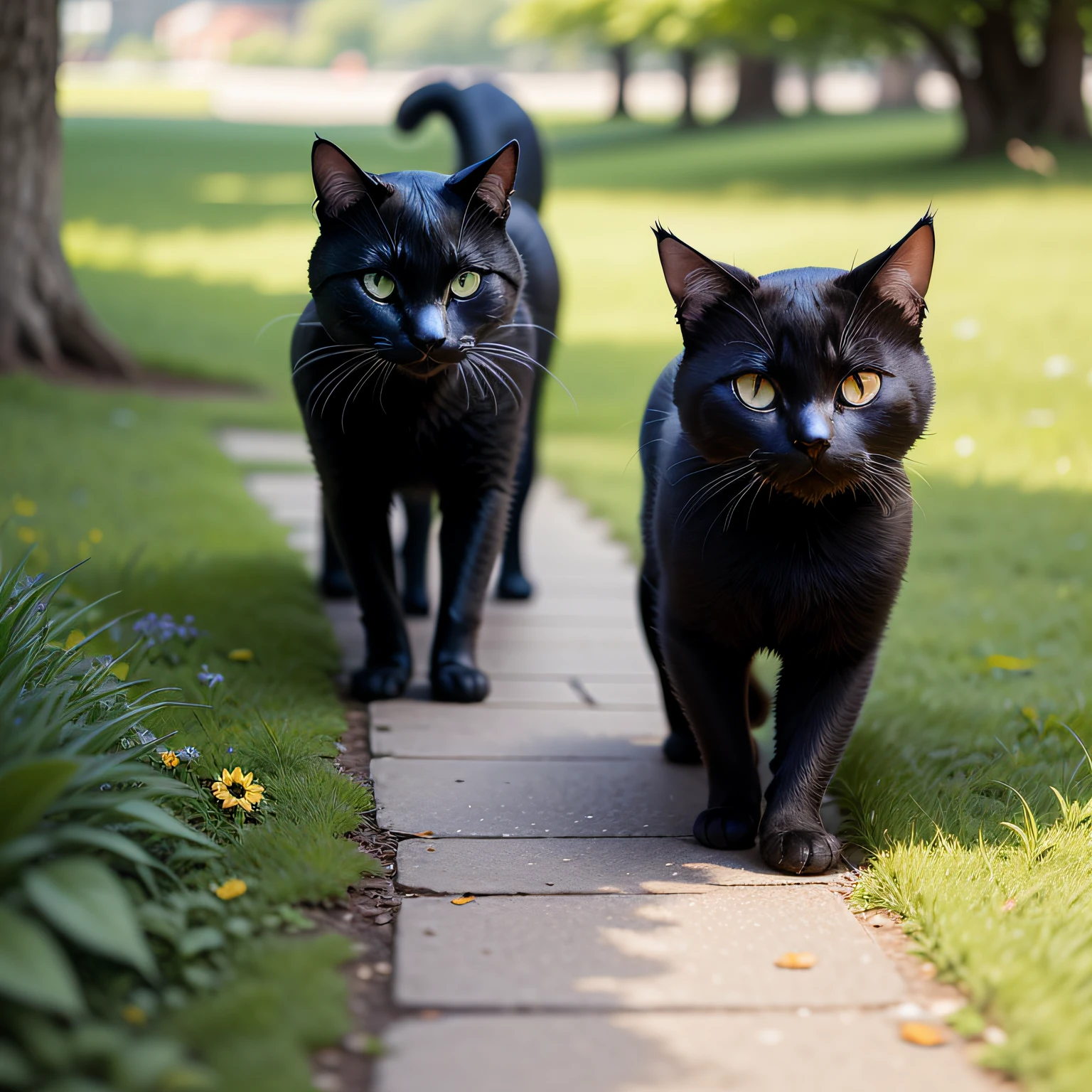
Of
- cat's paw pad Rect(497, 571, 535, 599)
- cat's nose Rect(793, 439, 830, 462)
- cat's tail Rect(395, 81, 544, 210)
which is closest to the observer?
cat's nose Rect(793, 439, 830, 462)

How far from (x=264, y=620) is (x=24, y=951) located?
90.5 inches

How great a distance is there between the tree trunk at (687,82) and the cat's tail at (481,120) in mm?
30020

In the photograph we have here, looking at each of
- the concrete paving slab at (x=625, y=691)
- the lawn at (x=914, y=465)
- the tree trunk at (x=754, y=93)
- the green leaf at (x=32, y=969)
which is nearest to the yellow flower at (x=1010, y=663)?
the lawn at (x=914, y=465)

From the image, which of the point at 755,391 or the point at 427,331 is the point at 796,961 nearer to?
the point at 755,391

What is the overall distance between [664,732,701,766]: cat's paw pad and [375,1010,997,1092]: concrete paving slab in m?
1.24

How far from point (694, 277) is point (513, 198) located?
194cm

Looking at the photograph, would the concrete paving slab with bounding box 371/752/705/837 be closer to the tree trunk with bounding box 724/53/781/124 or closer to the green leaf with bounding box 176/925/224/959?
the green leaf with bounding box 176/925/224/959

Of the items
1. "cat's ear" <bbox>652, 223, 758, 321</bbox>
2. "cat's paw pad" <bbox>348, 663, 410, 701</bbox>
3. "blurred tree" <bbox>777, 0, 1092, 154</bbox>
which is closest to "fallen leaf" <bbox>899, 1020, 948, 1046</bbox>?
"cat's ear" <bbox>652, 223, 758, 321</bbox>

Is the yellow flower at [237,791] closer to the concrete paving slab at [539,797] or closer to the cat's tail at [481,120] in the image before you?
the concrete paving slab at [539,797]

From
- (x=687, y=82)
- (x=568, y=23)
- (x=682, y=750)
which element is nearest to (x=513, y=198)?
(x=682, y=750)

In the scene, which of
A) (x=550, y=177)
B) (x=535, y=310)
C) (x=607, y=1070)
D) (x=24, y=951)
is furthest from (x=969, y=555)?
(x=550, y=177)

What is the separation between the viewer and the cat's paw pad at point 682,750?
10.8 ft

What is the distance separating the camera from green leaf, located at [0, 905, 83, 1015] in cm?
169

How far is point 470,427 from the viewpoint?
3467 millimetres
